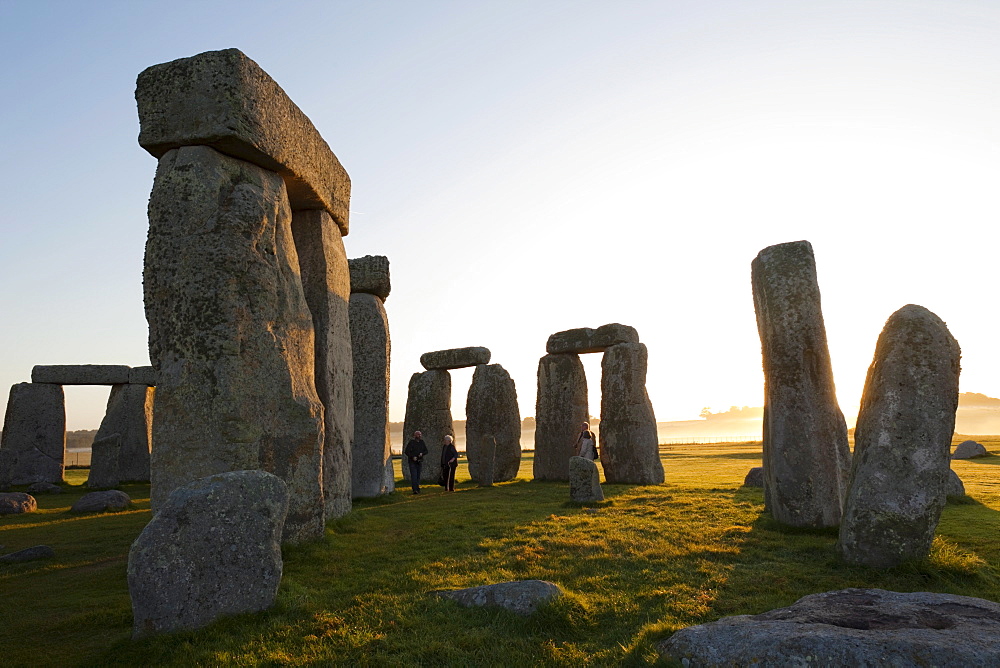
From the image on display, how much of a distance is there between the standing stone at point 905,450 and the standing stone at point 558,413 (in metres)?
10.9

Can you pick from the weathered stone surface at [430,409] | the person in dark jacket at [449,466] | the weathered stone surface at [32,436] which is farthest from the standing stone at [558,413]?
the weathered stone surface at [32,436]

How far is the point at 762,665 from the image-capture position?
312cm

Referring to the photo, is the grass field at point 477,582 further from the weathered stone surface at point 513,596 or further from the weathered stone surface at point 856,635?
the weathered stone surface at point 856,635

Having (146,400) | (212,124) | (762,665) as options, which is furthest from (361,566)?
(146,400)

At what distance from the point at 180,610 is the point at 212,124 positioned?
4.89 metres

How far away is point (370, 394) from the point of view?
43.7 feet

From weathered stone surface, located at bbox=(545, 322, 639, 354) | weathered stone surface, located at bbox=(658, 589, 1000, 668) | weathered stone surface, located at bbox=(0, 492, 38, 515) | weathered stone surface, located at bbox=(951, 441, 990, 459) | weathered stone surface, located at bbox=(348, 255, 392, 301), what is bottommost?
weathered stone surface, located at bbox=(951, 441, 990, 459)

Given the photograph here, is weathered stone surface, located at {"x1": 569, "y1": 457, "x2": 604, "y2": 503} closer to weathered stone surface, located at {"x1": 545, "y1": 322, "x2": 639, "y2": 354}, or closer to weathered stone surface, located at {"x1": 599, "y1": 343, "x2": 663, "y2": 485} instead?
weathered stone surface, located at {"x1": 599, "y1": 343, "x2": 663, "y2": 485}

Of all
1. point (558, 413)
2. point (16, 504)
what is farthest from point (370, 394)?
point (16, 504)

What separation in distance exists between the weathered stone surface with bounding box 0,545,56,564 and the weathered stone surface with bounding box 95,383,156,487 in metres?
11.5

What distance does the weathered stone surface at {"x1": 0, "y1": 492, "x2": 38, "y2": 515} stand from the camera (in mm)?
11859

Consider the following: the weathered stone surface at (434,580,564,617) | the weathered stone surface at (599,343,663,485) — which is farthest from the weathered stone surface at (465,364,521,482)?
the weathered stone surface at (434,580,564,617)

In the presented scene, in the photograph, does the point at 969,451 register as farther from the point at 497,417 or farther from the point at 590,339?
the point at 497,417

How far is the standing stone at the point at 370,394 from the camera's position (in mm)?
12922
